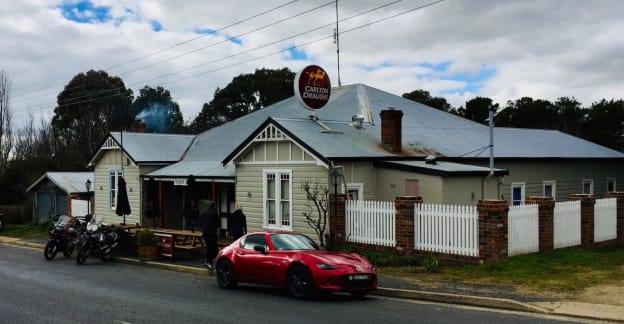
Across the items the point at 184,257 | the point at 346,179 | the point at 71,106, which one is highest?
the point at 71,106

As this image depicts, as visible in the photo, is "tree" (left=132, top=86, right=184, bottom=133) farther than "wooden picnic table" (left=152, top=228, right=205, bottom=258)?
Yes

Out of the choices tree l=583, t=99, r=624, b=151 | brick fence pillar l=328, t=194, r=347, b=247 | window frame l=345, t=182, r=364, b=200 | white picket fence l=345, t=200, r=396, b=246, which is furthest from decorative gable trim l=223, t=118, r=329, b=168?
tree l=583, t=99, r=624, b=151

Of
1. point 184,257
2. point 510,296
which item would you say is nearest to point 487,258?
point 510,296

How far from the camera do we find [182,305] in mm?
12508

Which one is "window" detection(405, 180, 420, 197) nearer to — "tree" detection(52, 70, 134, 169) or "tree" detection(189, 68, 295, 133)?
"tree" detection(189, 68, 295, 133)

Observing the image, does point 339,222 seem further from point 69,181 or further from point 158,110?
point 158,110

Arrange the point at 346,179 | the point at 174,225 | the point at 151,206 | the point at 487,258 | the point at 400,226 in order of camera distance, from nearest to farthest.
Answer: the point at 487,258 → the point at 400,226 → the point at 346,179 → the point at 151,206 → the point at 174,225

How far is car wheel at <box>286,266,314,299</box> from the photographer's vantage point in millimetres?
12867

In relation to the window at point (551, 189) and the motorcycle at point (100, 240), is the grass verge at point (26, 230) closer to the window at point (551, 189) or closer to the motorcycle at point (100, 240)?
the motorcycle at point (100, 240)

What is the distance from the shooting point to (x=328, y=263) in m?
12.8

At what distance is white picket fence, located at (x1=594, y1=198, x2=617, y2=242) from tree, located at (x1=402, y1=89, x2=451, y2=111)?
4704 centimetres

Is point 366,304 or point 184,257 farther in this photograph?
point 184,257

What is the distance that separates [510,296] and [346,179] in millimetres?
9266

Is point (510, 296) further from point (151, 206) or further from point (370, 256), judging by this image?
point (151, 206)
